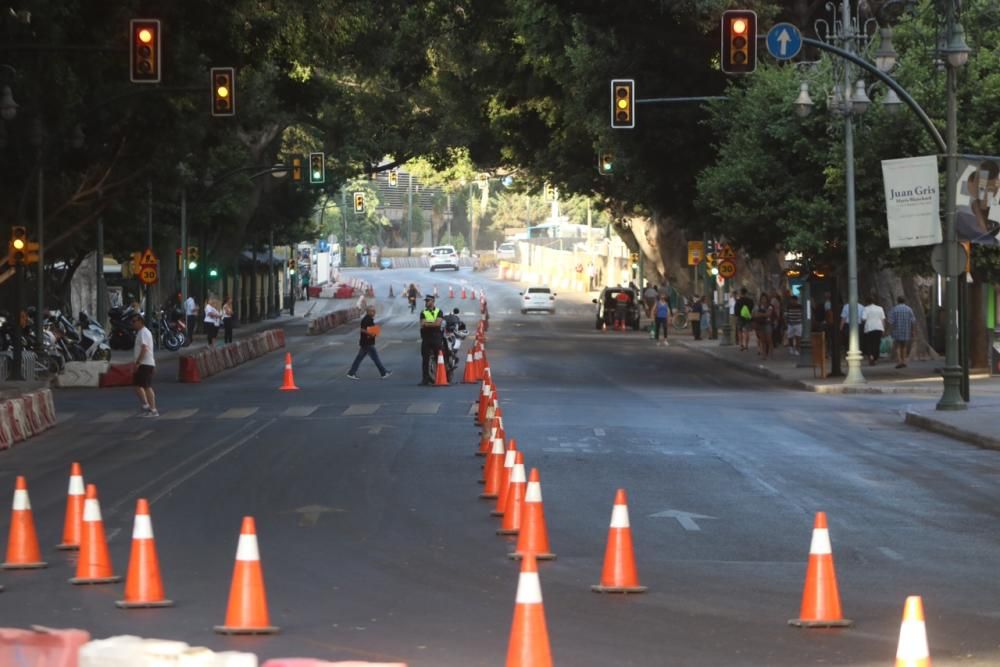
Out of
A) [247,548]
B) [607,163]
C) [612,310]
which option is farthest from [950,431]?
[612,310]

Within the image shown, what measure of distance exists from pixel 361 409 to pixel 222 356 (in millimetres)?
16532

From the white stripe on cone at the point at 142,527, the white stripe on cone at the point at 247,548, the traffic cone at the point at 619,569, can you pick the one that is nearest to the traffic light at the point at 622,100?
the traffic cone at the point at 619,569

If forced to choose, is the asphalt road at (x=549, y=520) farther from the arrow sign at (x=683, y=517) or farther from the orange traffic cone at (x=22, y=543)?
the orange traffic cone at (x=22, y=543)

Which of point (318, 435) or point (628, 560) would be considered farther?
point (318, 435)

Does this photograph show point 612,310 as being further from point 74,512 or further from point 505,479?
point 74,512

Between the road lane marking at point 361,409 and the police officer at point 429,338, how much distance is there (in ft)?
16.2

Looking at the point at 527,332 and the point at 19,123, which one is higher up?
the point at 19,123

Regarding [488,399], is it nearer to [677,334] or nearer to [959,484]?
[959,484]

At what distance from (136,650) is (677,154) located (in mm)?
46752

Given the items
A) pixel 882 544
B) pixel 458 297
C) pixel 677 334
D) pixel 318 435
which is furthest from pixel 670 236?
pixel 882 544

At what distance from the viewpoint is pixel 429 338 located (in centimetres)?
3831

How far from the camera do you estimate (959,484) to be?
20.4 metres

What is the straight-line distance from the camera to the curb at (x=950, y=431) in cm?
2519

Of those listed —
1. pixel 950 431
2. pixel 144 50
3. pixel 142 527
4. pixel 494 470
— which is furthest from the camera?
pixel 144 50
